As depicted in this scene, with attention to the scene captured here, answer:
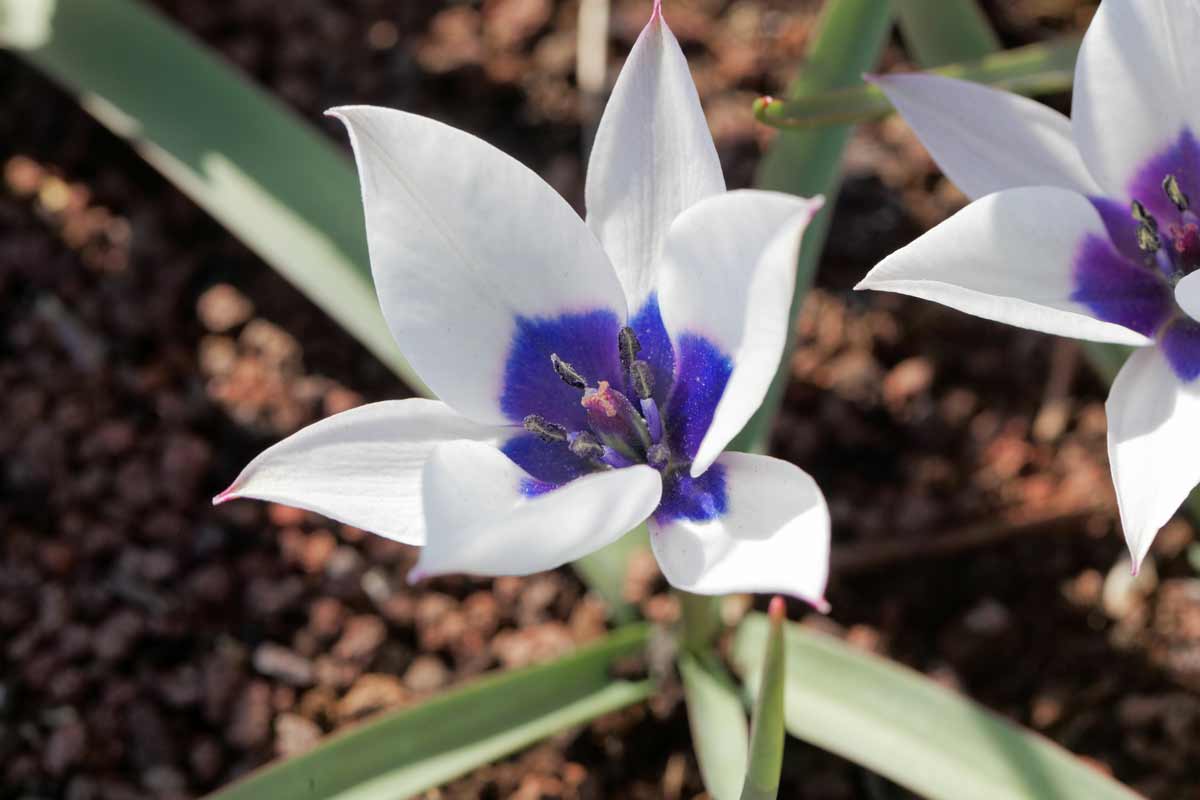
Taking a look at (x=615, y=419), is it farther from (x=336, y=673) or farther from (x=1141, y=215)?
(x=336, y=673)

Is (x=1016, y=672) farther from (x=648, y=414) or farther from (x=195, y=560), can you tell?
(x=195, y=560)

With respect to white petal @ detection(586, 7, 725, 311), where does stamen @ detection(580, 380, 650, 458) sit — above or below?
below

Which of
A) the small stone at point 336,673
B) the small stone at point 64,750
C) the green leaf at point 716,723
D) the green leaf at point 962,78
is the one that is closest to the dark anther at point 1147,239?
the green leaf at point 962,78

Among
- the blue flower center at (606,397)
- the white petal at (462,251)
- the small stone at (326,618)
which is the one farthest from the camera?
the small stone at (326,618)

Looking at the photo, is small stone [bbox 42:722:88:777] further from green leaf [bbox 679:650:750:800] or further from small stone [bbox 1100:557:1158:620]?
small stone [bbox 1100:557:1158:620]

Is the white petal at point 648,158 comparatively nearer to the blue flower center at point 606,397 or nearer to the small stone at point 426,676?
the blue flower center at point 606,397

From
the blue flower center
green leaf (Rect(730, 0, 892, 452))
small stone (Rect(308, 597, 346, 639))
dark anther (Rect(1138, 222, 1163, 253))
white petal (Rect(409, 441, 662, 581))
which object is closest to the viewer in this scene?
white petal (Rect(409, 441, 662, 581))

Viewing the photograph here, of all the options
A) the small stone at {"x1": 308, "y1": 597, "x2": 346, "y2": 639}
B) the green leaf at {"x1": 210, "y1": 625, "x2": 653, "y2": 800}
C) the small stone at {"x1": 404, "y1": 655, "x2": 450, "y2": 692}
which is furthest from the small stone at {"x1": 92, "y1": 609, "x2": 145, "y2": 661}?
the green leaf at {"x1": 210, "y1": 625, "x2": 653, "y2": 800}

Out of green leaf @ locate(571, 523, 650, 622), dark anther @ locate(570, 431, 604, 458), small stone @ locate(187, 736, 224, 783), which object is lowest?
small stone @ locate(187, 736, 224, 783)
